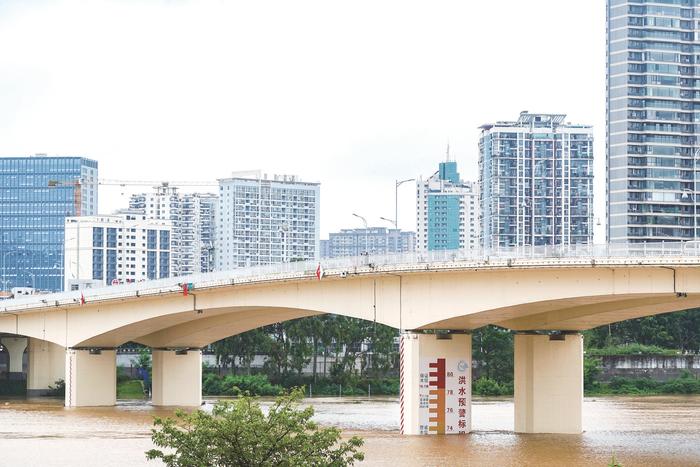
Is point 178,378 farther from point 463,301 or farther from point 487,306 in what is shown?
point 487,306

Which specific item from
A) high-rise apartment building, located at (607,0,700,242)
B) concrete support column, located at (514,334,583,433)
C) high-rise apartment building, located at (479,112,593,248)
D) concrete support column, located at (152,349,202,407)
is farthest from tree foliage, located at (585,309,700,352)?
high-rise apartment building, located at (479,112,593,248)

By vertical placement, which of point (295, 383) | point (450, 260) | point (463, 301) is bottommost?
point (295, 383)

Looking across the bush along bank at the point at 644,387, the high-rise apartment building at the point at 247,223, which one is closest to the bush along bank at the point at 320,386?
the bush along bank at the point at 644,387

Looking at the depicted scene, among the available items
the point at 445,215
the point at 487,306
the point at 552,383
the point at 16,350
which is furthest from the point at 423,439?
the point at 445,215

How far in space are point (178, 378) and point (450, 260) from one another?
29.9 metres

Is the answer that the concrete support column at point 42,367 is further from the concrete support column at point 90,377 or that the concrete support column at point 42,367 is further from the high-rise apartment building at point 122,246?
the high-rise apartment building at point 122,246

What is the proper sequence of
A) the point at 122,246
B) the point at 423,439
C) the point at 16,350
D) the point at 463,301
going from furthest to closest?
the point at 122,246
the point at 16,350
the point at 463,301
the point at 423,439

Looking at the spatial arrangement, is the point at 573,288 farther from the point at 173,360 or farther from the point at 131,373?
the point at 131,373

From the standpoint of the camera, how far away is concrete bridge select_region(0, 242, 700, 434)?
154 ft

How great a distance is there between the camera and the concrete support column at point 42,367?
299 feet

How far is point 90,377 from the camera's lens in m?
75.0

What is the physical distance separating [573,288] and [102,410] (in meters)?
31.9

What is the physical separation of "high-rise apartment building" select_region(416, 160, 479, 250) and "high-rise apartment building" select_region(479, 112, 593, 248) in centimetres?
3561

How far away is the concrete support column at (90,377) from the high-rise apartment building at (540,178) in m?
81.8
